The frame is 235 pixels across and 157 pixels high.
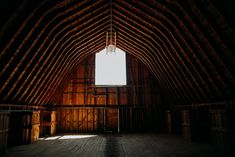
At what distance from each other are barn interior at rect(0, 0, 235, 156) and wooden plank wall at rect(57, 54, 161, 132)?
0.34 feet

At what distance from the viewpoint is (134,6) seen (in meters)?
10.5

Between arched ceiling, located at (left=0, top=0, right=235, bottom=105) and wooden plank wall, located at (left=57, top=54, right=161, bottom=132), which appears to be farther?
wooden plank wall, located at (left=57, top=54, right=161, bottom=132)

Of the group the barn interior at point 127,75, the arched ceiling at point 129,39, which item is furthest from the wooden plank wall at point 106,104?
the arched ceiling at point 129,39

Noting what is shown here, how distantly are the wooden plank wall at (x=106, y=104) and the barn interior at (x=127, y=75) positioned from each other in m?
0.10

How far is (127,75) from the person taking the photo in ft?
62.3

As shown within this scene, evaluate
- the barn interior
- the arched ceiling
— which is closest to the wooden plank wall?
the barn interior

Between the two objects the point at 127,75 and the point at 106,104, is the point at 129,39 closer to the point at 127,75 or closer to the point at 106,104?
the point at 127,75

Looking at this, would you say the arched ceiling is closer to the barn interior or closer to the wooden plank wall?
the barn interior

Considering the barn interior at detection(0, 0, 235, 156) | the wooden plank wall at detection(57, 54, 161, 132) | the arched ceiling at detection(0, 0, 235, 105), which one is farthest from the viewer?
the wooden plank wall at detection(57, 54, 161, 132)

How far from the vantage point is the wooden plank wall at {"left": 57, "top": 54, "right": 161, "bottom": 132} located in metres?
17.9

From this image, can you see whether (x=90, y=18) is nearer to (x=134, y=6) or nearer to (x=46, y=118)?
(x=134, y=6)

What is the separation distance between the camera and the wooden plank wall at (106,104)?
17.9 meters

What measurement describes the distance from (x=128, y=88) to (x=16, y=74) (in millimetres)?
11590

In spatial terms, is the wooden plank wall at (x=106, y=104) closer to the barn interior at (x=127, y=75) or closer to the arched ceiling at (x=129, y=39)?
the barn interior at (x=127, y=75)
